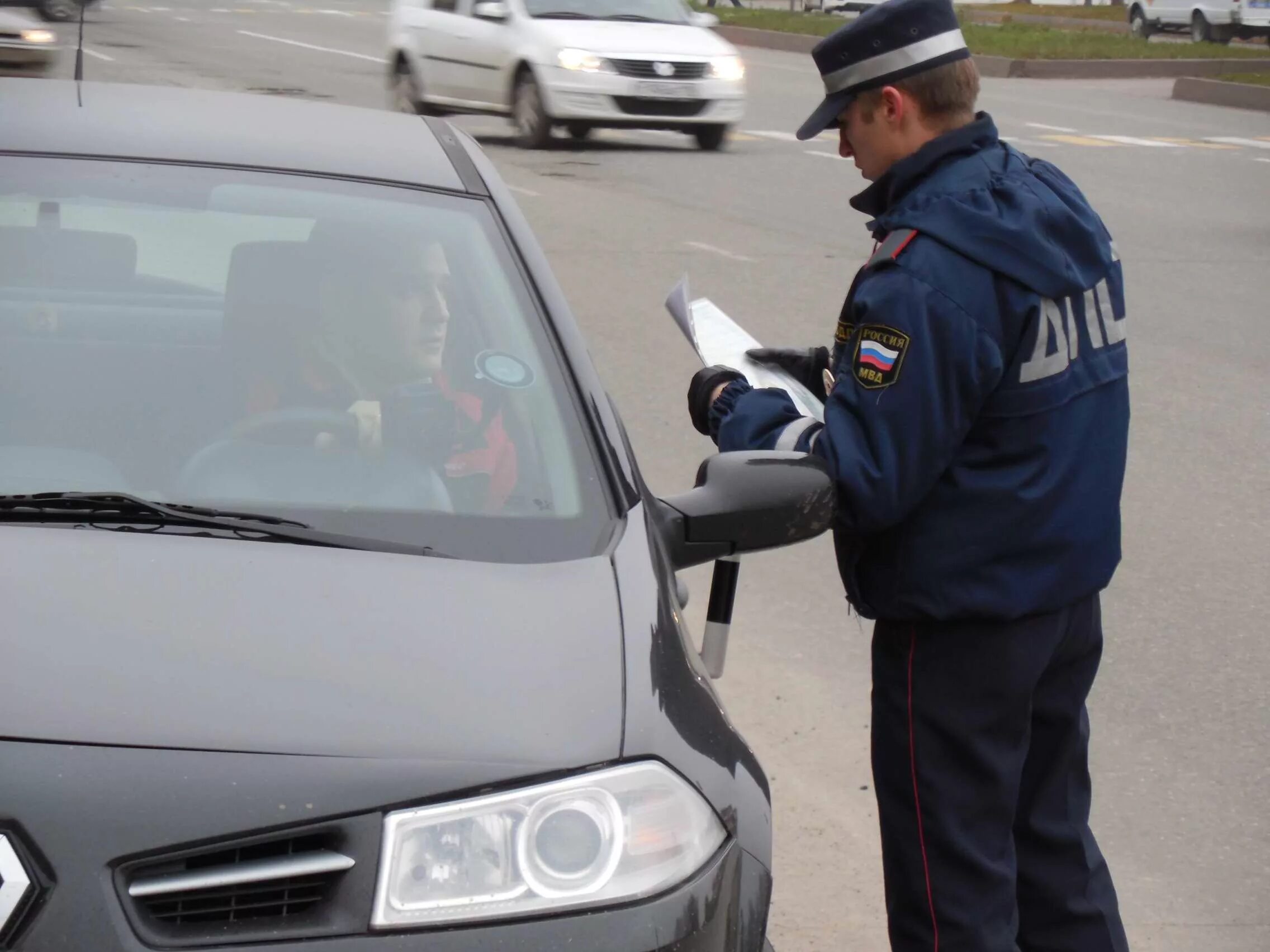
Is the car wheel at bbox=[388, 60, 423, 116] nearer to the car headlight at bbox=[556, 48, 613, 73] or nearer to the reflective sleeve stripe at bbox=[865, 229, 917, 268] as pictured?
the car headlight at bbox=[556, 48, 613, 73]

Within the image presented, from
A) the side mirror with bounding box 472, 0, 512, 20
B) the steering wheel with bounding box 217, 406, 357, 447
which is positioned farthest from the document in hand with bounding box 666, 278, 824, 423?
the side mirror with bounding box 472, 0, 512, 20

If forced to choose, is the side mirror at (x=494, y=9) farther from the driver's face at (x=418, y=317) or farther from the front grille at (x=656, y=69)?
the driver's face at (x=418, y=317)

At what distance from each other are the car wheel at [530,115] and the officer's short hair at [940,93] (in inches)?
533

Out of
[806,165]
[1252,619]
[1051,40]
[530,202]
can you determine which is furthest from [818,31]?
[1252,619]

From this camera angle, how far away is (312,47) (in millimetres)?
28141

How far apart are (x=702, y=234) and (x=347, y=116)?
8382 millimetres

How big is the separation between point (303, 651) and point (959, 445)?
1066 mm

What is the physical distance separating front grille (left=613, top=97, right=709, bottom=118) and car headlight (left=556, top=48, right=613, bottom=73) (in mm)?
287

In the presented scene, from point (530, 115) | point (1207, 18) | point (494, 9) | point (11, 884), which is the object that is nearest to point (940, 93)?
point (11, 884)

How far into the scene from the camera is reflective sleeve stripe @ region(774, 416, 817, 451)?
2.83 metres

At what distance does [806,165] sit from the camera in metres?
16.2

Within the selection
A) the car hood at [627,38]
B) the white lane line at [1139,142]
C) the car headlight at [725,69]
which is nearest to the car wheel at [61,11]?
the car hood at [627,38]

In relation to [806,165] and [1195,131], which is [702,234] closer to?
[806,165]

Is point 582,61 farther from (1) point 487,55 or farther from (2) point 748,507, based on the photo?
(2) point 748,507
